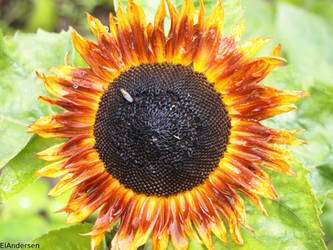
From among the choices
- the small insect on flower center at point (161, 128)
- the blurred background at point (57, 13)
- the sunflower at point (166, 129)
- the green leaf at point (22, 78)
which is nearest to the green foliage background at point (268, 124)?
the green leaf at point (22, 78)

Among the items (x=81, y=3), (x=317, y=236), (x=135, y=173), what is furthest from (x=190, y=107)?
(x=81, y=3)

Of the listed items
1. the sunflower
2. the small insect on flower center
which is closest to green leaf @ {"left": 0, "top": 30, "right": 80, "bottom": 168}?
the sunflower

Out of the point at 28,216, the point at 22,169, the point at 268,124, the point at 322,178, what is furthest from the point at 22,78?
the point at 28,216

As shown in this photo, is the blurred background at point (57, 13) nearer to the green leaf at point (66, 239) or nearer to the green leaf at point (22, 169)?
the green leaf at point (22, 169)

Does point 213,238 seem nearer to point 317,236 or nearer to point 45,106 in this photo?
point 317,236

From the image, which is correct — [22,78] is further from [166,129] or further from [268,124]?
[268,124]

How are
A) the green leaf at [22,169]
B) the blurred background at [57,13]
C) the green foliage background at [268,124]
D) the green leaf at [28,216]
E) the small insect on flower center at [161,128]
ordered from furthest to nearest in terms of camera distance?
the blurred background at [57,13]
the green leaf at [28,216]
the green leaf at [22,169]
the green foliage background at [268,124]
the small insect on flower center at [161,128]

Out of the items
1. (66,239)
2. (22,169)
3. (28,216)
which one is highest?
(22,169)
